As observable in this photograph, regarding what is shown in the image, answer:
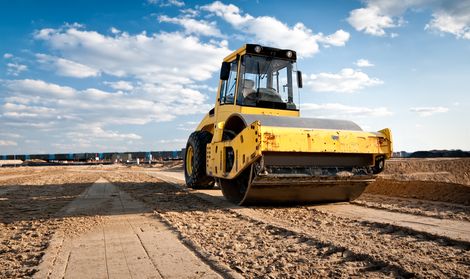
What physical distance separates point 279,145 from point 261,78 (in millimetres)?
2694

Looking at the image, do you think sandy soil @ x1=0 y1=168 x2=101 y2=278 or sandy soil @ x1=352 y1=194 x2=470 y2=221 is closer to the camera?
sandy soil @ x1=0 y1=168 x2=101 y2=278

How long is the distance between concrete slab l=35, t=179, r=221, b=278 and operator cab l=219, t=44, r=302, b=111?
347 cm

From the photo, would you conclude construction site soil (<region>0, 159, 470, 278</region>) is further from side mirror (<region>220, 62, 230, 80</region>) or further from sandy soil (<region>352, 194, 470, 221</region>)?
side mirror (<region>220, 62, 230, 80</region>)

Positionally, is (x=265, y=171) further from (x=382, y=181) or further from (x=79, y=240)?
(x=382, y=181)

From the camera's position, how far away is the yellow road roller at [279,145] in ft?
20.2

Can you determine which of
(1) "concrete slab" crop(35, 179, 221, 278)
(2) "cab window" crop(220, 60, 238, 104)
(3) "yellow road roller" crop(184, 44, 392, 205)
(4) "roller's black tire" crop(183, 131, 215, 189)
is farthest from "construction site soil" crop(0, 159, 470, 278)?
(2) "cab window" crop(220, 60, 238, 104)

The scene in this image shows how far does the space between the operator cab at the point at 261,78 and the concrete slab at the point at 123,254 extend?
137 inches

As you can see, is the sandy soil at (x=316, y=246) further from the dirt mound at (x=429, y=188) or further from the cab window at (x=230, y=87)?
the dirt mound at (x=429, y=188)

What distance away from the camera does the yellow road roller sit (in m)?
6.16

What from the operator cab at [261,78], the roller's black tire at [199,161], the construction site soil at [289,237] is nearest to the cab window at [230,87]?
the operator cab at [261,78]

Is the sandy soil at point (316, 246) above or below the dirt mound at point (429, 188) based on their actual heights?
below

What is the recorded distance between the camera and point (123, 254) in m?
3.85

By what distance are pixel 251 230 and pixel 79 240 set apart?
2040mm

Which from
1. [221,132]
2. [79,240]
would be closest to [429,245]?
[79,240]
